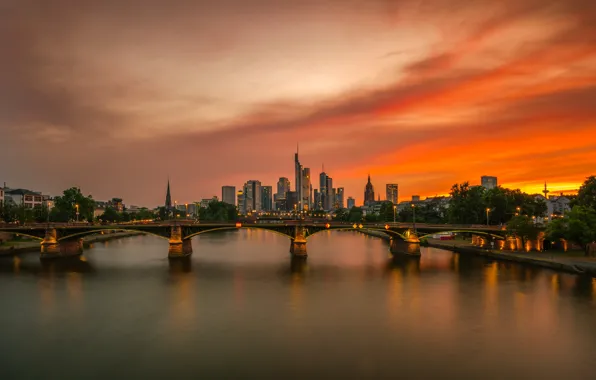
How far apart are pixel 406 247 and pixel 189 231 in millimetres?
43183

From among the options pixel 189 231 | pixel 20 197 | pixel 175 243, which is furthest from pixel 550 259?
pixel 20 197

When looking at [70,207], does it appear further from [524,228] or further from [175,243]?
[524,228]

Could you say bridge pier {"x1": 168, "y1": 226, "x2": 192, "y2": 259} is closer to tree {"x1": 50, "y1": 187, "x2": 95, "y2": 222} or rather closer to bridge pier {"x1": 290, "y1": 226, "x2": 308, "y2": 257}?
bridge pier {"x1": 290, "y1": 226, "x2": 308, "y2": 257}

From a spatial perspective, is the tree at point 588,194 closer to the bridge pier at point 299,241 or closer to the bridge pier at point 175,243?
the bridge pier at point 299,241

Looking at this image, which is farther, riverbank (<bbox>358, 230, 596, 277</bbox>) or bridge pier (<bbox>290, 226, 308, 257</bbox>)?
bridge pier (<bbox>290, 226, 308, 257</bbox>)

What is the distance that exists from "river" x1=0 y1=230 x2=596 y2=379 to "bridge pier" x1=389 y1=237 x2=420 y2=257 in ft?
57.3

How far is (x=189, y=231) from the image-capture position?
8562 centimetres

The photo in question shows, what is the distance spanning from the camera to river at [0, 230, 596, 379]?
90.0 feet

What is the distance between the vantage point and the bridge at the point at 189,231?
8038 cm

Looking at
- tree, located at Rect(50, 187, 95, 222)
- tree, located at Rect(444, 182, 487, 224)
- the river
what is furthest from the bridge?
tree, located at Rect(50, 187, 95, 222)

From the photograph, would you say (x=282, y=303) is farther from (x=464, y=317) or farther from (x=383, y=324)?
(x=464, y=317)

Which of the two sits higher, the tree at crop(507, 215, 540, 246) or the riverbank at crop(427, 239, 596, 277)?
the tree at crop(507, 215, 540, 246)

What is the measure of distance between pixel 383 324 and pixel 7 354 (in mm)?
27968

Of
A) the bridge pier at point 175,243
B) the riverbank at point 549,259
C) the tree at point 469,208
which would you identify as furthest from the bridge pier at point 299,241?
the tree at point 469,208
